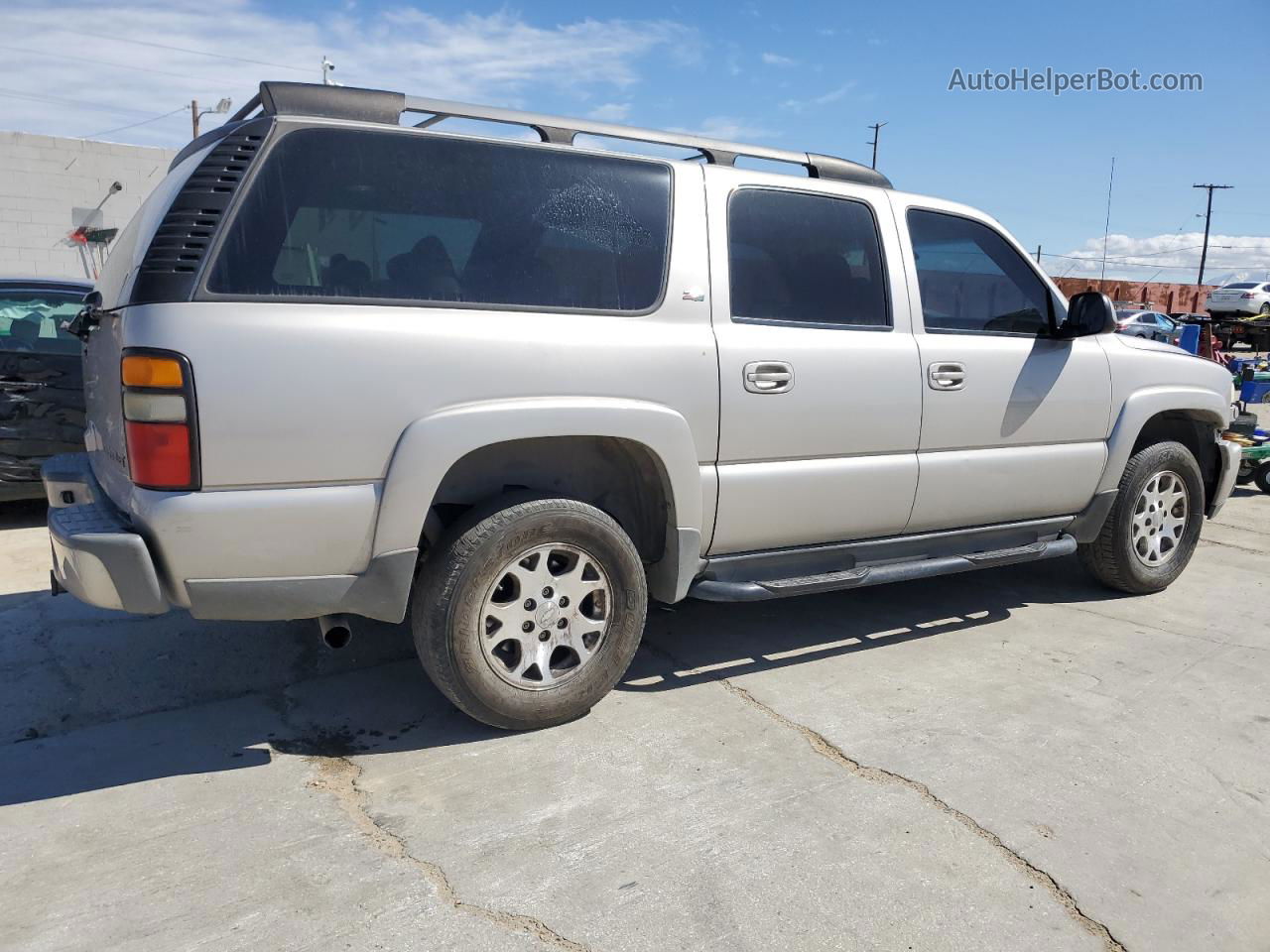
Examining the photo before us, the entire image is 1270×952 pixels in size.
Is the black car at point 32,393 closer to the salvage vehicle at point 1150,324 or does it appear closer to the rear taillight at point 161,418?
the rear taillight at point 161,418

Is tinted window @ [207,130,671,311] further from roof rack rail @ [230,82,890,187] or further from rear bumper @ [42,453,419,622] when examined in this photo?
rear bumper @ [42,453,419,622]

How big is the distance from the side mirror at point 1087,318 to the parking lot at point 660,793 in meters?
1.44

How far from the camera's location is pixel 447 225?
318cm

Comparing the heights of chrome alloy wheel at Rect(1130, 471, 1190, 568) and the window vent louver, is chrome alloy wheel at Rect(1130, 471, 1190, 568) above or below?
below

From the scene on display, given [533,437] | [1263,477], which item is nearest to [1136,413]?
[533,437]

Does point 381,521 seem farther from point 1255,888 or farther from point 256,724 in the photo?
point 1255,888

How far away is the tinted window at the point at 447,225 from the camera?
290 centimetres

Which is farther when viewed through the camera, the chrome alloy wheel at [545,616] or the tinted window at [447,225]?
the chrome alloy wheel at [545,616]

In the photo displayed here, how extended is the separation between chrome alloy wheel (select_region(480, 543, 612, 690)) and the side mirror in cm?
267

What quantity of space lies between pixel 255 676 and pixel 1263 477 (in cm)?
858

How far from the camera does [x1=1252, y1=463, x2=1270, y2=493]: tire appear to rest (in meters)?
8.66

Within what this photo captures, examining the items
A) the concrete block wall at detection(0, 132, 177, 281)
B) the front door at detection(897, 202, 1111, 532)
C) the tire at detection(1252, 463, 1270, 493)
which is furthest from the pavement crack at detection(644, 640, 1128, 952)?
the concrete block wall at detection(0, 132, 177, 281)

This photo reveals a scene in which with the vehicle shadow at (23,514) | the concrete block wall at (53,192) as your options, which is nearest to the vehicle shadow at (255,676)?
the vehicle shadow at (23,514)

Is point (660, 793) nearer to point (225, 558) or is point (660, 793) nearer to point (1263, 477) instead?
point (225, 558)
